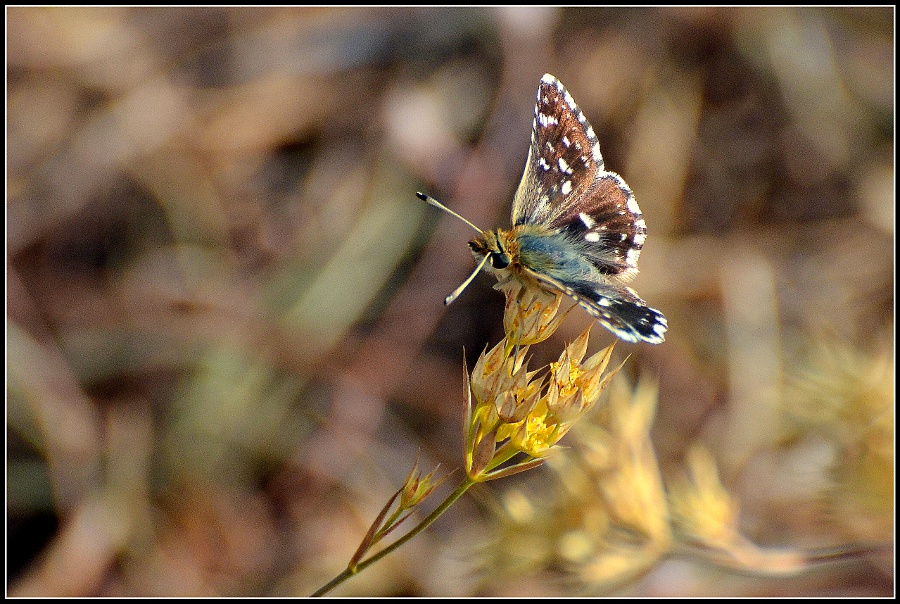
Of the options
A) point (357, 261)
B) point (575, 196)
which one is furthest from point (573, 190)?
point (357, 261)

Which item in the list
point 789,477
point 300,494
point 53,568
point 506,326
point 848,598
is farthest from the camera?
point 300,494

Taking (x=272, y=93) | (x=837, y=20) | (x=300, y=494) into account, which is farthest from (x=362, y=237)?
(x=837, y=20)

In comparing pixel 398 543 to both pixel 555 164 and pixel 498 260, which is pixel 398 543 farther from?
pixel 555 164

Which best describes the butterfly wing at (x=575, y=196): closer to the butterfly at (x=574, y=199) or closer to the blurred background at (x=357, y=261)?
the butterfly at (x=574, y=199)

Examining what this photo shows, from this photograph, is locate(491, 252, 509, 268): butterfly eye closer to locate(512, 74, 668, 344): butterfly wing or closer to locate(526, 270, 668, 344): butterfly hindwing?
locate(526, 270, 668, 344): butterfly hindwing

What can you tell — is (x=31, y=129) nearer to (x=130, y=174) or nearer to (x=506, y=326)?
(x=130, y=174)

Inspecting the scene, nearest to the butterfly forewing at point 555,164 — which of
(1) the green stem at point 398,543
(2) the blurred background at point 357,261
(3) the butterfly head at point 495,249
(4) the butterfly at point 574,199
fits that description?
(4) the butterfly at point 574,199
